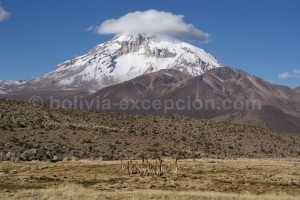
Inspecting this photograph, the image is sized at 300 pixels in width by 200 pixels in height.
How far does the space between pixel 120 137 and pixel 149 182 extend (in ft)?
157

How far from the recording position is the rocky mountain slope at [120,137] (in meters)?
81.6

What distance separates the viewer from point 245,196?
133 feet

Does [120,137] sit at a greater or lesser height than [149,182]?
greater

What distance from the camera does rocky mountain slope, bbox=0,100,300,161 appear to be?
81625 mm

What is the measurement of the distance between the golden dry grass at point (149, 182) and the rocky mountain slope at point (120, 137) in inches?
612

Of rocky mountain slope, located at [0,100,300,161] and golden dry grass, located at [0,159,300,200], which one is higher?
rocky mountain slope, located at [0,100,300,161]

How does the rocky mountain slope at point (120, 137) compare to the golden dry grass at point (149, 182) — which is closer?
the golden dry grass at point (149, 182)

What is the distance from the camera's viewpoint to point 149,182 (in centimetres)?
4828

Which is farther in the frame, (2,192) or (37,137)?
(37,137)

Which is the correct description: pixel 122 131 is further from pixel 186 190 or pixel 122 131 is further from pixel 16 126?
pixel 186 190

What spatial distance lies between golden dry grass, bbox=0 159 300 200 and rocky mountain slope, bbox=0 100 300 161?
15.5m

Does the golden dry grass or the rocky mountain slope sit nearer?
the golden dry grass

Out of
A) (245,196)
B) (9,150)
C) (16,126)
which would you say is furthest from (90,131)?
(245,196)

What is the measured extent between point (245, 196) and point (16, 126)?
6164 cm
